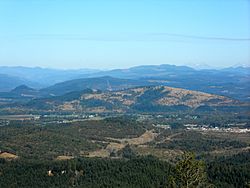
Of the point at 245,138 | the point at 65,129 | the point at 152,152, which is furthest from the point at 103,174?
the point at 245,138

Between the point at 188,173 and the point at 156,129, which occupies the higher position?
the point at 188,173

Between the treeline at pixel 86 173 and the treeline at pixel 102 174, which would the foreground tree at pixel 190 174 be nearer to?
the treeline at pixel 102 174

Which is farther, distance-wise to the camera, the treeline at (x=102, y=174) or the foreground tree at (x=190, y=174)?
the treeline at (x=102, y=174)

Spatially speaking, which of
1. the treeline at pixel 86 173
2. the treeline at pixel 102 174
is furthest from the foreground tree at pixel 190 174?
the treeline at pixel 86 173

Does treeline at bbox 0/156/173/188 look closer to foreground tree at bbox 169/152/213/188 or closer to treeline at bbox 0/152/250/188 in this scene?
treeline at bbox 0/152/250/188

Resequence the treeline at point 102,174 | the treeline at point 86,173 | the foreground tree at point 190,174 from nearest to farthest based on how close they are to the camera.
Result: the foreground tree at point 190,174 < the treeline at point 102,174 < the treeline at point 86,173

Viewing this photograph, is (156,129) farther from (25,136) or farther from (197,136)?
(25,136)

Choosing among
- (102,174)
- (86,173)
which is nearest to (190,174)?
(102,174)

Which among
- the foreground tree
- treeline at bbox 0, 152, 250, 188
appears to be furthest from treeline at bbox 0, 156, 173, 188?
the foreground tree

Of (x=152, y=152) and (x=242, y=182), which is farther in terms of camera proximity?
(x=152, y=152)

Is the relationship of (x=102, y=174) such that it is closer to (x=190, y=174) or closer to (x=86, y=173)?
(x=86, y=173)

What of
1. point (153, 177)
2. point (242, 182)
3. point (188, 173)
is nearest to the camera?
point (188, 173)
